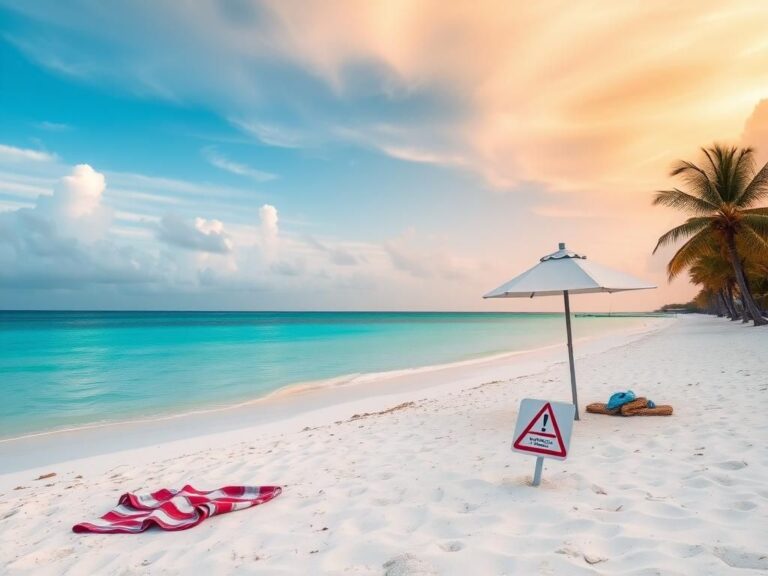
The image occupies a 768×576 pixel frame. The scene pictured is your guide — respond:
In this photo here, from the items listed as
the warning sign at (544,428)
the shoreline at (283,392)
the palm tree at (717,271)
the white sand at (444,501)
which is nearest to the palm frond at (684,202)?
the palm tree at (717,271)

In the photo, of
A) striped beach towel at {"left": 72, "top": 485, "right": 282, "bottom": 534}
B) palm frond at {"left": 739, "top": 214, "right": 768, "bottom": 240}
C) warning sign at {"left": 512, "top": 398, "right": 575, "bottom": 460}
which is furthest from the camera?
palm frond at {"left": 739, "top": 214, "right": 768, "bottom": 240}

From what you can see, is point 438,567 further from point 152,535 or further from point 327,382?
point 327,382

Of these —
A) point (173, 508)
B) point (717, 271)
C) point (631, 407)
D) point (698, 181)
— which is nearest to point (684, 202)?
point (698, 181)

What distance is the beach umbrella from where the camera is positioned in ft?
16.6

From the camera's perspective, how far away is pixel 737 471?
353cm

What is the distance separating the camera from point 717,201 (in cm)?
2020

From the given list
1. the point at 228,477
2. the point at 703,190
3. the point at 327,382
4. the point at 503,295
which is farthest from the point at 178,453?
the point at 703,190

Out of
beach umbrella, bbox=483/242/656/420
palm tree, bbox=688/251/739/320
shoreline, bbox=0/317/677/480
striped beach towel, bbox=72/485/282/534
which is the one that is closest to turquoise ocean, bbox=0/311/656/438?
shoreline, bbox=0/317/677/480

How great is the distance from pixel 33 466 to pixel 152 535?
17.6ft

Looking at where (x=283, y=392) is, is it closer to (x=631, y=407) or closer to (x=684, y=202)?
(x=631, y=407)

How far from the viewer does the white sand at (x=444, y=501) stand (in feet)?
8.27

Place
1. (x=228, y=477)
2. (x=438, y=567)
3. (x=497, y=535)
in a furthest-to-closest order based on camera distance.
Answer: (x=228, y=477) < (x=497, y=535) < (x=438, y=567)

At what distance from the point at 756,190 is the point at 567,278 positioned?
845 inches

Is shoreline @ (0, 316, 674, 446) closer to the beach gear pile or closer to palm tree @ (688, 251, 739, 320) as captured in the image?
the beach gear pile
